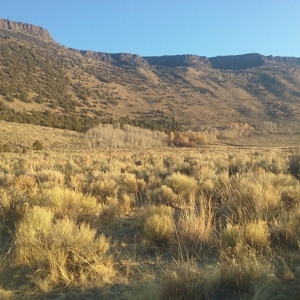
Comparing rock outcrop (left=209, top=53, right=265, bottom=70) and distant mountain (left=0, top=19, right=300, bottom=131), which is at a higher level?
rock outcrop (left=209, top=53, right=265, bottom=70)

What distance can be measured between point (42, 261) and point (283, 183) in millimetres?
7398

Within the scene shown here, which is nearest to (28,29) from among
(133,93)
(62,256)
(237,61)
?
(133,93)

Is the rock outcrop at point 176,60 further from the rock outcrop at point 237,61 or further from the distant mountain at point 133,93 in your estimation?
the distant mountain at point 133,93

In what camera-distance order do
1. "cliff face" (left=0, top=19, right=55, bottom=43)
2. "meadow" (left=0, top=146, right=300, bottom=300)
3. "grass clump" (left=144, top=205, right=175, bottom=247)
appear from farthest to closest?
"cliff face" (left=0, top=19, right=55, bottom=43) → "grass clump" (left=144, top=205, right=175, bottom=247) → "meadow" (left=0, top=146, right=300, bottom=300)

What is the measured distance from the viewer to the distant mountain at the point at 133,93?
232 ft

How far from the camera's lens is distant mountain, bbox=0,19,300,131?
7069 centimetres

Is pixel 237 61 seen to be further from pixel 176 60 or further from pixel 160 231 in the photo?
pixel 160 231

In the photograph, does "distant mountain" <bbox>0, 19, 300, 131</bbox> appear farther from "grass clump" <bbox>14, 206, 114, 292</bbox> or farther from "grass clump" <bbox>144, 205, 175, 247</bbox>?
"grass clump" <bbox>14, 206, 114, 292</bbox>

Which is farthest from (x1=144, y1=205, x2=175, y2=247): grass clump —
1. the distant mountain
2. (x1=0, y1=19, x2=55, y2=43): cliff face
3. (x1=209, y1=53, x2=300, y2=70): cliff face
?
(x1=209, y1=53, x2=300, y2=70): cliff face

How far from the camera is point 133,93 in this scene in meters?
99.6

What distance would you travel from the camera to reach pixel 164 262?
4.52m

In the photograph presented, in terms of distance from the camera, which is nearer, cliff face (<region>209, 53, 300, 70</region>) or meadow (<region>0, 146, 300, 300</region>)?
meadow (<region>0, 146, 300, 300</region>)

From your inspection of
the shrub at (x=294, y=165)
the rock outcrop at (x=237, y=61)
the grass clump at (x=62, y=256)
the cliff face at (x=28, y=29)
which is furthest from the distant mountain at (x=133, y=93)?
the grass clump at (x=62, y=256)

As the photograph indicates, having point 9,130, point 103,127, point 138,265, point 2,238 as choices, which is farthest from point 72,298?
point 103,127
